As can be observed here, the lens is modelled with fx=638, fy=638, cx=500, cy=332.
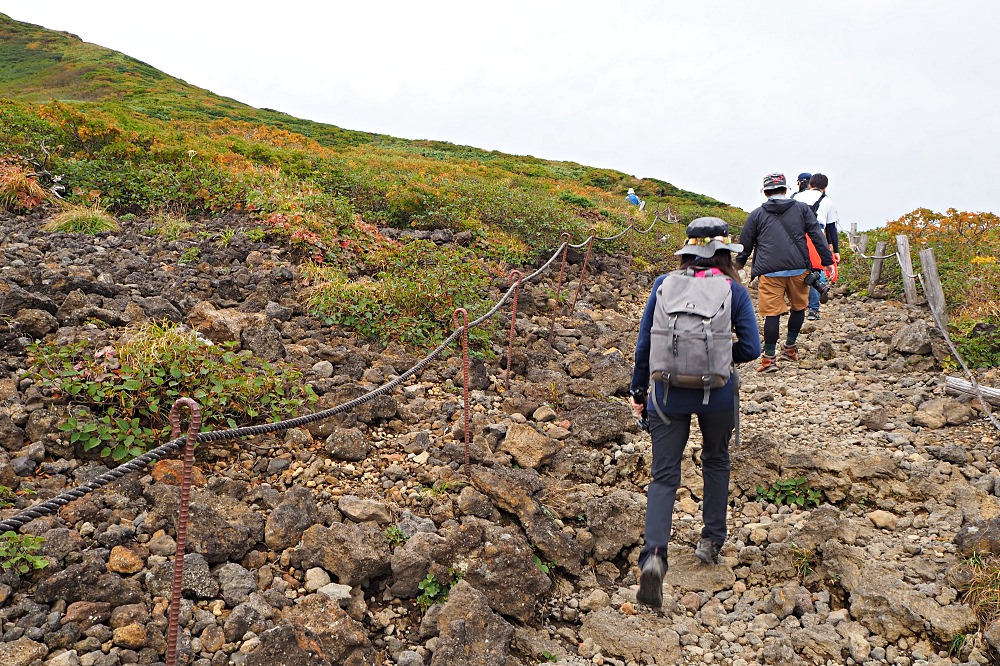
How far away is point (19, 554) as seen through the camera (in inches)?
115

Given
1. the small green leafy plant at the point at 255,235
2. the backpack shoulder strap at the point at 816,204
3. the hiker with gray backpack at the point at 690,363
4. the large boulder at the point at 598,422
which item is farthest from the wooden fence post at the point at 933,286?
the small green leafy plant at the point at 255,235

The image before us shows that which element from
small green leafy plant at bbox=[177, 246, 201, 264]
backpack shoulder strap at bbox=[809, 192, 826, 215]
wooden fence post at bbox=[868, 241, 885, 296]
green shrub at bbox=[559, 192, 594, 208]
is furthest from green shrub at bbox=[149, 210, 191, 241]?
green shrub at bbox=[559, 192, 594, 208]

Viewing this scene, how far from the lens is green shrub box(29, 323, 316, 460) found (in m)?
3.98

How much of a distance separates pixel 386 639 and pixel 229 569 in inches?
35.1

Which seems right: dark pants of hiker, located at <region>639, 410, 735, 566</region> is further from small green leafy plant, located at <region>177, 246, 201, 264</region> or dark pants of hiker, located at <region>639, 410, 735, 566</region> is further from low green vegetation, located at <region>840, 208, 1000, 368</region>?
small green leafy plant, located at <region>177, 246, 201, 264</region>

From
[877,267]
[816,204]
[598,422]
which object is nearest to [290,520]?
[598,422]

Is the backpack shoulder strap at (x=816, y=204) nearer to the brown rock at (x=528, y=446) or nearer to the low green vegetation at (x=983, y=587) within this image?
the brown rock at (x=528, y=446)

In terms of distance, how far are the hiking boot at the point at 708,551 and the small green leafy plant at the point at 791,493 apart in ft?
3.09

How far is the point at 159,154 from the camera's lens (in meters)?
11.2

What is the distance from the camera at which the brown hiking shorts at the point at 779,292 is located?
22.2 feet

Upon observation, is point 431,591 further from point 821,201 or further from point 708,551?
point 821,201

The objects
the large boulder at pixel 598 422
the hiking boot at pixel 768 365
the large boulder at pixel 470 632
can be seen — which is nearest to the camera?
the large boulder at pixel 470 632

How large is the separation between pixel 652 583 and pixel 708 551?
740 mm

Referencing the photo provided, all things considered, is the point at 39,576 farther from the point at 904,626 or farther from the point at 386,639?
the point at 904,626
